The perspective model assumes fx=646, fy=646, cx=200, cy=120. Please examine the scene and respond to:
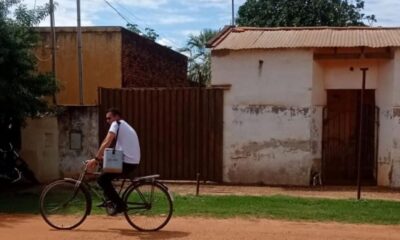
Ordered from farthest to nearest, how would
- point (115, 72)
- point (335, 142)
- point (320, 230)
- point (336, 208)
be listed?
point (115, 72), point (335, 142), point (336, 208), point (320, 230)

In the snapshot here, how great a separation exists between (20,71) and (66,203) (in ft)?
14.9

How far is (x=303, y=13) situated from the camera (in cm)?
2758

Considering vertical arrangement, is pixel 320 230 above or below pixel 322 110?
below

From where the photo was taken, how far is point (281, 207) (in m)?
11.4

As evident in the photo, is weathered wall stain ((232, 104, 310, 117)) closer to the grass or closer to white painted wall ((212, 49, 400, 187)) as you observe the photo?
white painted wall ((212, 49, 400, 187))

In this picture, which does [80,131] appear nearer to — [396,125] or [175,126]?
[175,126]

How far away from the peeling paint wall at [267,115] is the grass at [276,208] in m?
2.05

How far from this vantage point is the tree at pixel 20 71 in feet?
41.6

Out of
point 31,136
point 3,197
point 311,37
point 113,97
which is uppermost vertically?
point 311,37

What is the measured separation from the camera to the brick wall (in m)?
18.2

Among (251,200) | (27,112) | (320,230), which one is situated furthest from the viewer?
(27,112)

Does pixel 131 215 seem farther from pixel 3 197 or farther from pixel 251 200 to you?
pixel 3 197

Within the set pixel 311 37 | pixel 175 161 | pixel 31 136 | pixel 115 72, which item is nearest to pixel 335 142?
pixel 311 37

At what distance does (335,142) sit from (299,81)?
2.40 metres
